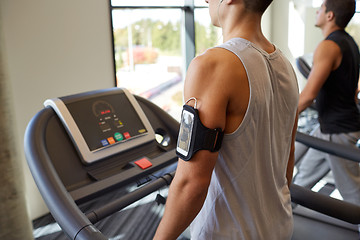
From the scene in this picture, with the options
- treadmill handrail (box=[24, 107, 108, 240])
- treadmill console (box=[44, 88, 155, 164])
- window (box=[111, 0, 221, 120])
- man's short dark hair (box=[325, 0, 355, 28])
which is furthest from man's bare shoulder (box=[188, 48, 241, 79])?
window (box=[111, 0, 221, 120])

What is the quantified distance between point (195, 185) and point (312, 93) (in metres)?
1.49

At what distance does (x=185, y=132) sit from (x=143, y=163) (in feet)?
2.17

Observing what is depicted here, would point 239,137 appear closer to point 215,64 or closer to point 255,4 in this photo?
point 215,64

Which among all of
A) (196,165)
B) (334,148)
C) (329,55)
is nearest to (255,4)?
(196,165)

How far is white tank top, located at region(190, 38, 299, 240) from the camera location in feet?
3.15

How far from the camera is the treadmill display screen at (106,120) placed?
1.53 meters

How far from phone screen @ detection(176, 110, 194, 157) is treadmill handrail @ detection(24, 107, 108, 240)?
0.38 meters

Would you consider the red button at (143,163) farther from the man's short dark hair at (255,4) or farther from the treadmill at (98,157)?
the man's short dark hair at (255,4)

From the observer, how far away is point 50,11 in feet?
8.25

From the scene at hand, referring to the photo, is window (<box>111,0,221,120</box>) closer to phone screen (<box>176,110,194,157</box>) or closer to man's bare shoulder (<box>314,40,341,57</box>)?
man's bare shoulder (<box>314,40,341,57</box>)

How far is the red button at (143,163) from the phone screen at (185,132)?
24.6 inches

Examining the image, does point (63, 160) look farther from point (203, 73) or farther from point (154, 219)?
point (154, 219)

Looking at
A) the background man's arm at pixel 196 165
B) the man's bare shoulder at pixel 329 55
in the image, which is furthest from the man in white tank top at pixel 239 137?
the man's bare shoulder at pixel 329 55

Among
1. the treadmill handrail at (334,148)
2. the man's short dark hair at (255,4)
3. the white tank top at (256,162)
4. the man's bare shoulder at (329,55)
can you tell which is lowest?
the treadmill handrail at (334,148)
